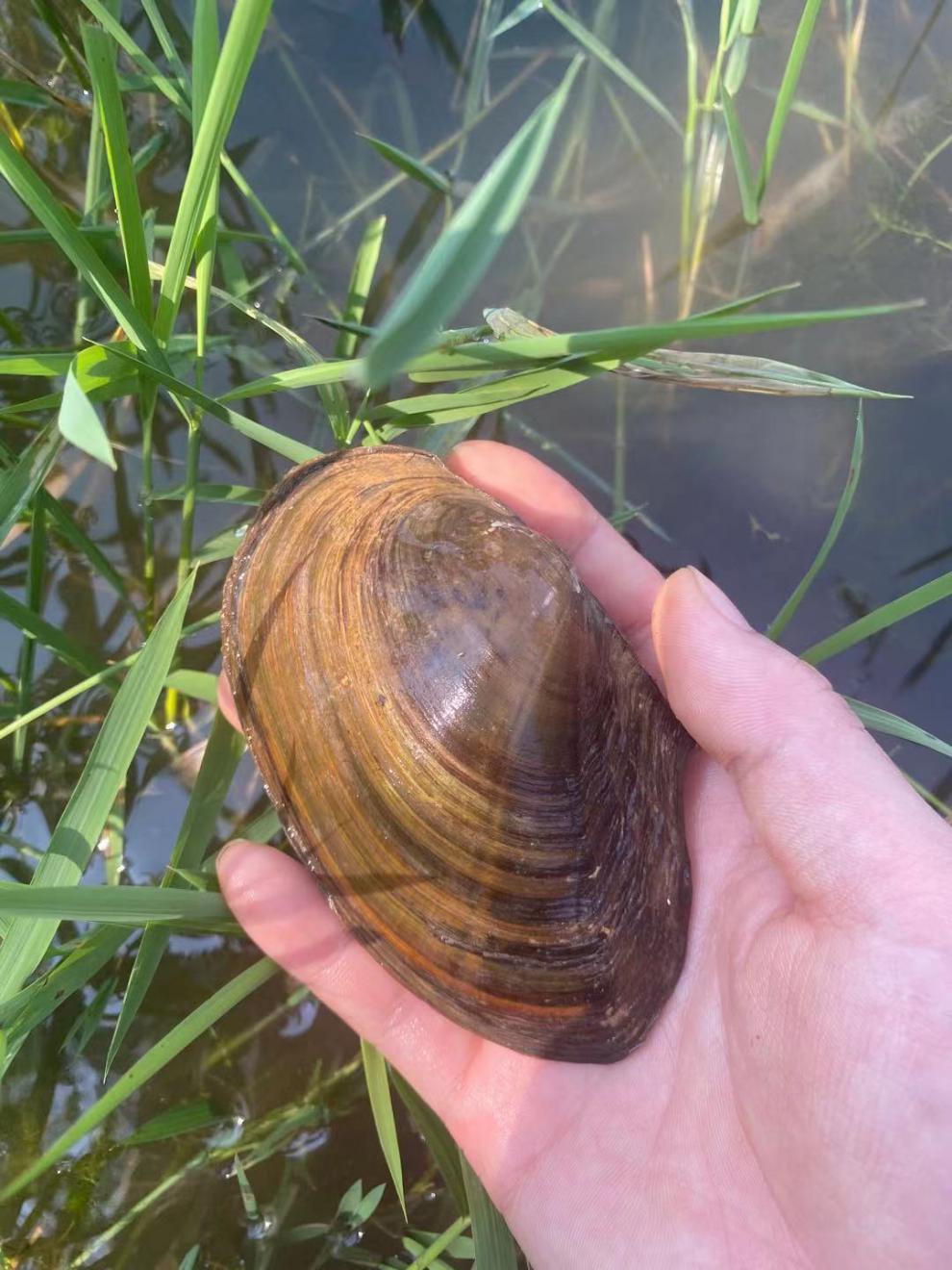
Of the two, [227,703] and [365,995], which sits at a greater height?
[227,703]

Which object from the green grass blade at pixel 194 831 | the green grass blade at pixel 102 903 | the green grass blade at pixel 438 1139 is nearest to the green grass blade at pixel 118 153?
the green grass blade at pixel 194 831

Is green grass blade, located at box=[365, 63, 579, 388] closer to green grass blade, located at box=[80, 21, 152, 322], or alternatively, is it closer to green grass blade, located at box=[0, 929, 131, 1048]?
green grass blade, located at box=[80, 21, 152, 322]

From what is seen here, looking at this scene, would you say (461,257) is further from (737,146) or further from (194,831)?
(737,146)

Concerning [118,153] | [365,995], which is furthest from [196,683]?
[118,153]

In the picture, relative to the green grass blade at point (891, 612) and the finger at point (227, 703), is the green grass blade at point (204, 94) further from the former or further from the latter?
the green grass blade at point (891, 612)

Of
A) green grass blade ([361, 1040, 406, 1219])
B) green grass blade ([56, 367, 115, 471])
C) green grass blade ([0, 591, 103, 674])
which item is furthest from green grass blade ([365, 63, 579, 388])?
green grass blade ([361, 1040, 406, 1219])

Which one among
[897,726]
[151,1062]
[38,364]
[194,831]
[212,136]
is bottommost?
[897,726]
